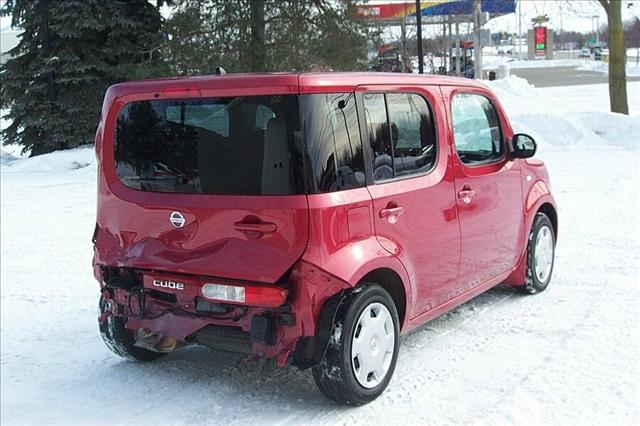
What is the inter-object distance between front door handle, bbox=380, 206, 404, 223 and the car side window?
2.90 feet

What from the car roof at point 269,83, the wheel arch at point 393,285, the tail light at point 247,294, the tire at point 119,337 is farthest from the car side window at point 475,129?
the tire at point 119,337

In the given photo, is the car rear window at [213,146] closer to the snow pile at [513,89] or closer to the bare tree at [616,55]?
the bare tree at [616,55]

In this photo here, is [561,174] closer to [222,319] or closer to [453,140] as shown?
[453,140]

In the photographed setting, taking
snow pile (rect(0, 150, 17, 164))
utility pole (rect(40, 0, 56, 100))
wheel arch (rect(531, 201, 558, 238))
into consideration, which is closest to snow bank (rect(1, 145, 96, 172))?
snow pile (rect(0, 150, 17, 164))

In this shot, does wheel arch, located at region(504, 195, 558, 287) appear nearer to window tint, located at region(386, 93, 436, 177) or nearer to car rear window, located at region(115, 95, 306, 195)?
window tint, located at region(386, 93, 436, 177)

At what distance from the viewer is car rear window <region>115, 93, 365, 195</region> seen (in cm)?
333

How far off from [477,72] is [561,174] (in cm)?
1804

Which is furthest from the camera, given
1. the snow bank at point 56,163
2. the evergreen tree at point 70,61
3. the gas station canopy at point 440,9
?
the gas station canopy at point 440,9

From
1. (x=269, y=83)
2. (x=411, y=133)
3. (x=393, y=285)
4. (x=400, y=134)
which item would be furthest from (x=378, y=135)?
(x=393, y=285)

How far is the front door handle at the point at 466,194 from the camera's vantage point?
173 inches

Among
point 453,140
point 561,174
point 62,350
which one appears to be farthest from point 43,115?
point 453,140

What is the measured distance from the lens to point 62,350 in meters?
4.86

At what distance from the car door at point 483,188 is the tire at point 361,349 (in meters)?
0.95

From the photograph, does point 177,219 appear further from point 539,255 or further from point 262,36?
point 262,36
